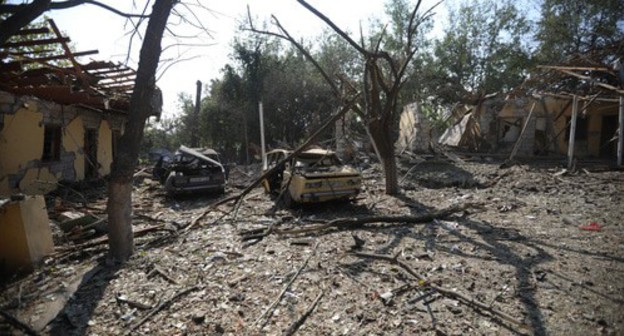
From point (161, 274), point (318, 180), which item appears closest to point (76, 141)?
point (318, 180)

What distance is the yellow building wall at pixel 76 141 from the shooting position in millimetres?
10930

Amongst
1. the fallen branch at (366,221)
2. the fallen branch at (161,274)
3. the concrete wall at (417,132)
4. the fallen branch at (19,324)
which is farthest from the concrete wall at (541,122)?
the fallen branch at (19,324)

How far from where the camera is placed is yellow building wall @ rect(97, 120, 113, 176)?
13.0 metres

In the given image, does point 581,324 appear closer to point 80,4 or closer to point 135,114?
point 135,114

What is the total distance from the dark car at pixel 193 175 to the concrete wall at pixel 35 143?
8.25 feet

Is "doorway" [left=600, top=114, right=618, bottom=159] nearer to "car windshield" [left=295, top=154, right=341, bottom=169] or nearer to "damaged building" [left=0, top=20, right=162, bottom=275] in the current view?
"car windshield" [left=295, top=154, right=341, bottom=169]

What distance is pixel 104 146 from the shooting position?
13.4 metres

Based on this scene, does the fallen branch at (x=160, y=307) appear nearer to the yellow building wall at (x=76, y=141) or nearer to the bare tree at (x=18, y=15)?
the bare tree at (x=18, y=15)

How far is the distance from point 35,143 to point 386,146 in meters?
10.8

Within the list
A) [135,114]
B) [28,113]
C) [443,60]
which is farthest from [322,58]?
[135,114]

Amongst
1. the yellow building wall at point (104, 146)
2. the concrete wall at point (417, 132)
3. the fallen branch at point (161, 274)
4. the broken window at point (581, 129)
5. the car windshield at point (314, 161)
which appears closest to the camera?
the fallen branch at point (161, 274)

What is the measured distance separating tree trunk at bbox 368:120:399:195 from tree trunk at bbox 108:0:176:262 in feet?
20.1

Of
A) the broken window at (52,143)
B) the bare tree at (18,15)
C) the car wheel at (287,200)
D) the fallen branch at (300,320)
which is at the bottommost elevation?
the fallen branch at (300,320)

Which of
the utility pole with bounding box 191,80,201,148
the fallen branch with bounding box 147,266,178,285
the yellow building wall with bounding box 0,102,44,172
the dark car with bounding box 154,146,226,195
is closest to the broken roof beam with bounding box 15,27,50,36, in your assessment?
the fallen branch with bounding box 147,266,178,285
